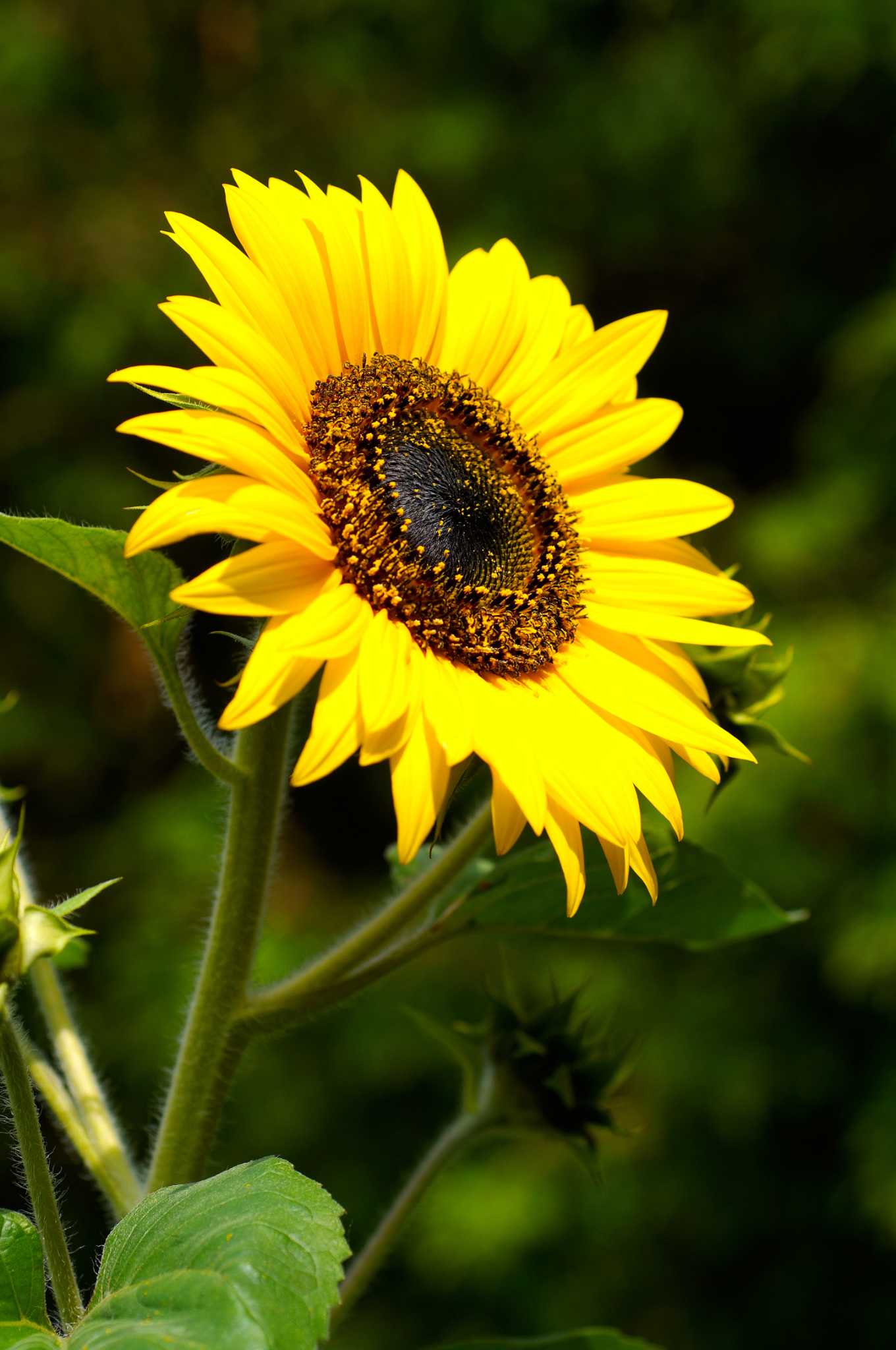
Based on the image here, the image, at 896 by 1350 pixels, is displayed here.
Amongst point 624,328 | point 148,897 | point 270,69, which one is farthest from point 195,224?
point 270,69

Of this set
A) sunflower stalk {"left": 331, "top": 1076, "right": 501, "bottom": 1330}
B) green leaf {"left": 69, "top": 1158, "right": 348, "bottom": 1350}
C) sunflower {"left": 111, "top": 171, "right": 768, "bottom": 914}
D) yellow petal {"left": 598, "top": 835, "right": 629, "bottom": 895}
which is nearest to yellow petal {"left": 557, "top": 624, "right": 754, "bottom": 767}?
sunflower {"left": 111, "top": 171, "right": 768, "bottom": 914}

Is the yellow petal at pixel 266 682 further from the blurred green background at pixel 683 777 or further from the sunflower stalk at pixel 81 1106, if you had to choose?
the blurred green background at pixel 683 777

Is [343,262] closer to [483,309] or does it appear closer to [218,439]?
[483,309]

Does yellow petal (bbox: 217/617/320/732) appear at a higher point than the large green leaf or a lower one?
lower

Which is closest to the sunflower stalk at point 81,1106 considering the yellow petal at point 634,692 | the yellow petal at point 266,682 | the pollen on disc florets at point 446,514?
the yellow petal at point 266,682

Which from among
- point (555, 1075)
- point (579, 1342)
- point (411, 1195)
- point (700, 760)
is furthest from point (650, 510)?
point (579, 1342)

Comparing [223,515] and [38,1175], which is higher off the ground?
[223,515]

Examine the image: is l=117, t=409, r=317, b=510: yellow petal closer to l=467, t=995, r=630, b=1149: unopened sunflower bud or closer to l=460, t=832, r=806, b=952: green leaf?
l=460, t=832, r=806, b=952: green leaf
